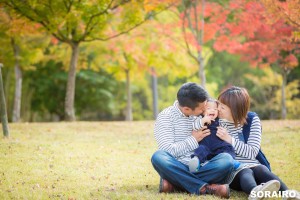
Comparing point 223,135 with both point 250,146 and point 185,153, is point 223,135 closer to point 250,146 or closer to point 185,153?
point 250,146

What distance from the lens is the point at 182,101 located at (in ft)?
16.0

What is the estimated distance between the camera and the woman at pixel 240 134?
15.5 feet

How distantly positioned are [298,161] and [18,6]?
324 inches

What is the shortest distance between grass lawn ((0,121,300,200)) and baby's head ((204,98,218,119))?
93cm

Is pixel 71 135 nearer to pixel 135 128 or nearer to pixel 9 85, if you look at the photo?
pixel 135 128

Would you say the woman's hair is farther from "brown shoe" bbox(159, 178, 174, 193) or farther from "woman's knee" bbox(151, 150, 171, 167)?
"brown shoe" bbox(159, 178, 174, 193)

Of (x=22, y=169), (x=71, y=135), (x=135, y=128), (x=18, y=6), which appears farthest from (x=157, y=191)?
(x=18, y=6)

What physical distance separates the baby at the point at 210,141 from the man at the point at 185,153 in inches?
2.9

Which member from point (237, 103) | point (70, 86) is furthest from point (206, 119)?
point (70, 86)

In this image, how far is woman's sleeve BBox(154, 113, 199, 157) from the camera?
4.83 m

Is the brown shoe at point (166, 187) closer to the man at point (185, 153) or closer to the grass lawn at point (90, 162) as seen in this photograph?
the man at point (185, 153)

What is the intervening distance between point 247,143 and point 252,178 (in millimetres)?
545

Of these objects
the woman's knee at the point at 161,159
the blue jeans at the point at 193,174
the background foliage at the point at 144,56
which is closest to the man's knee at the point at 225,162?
the blue jeans at the point at 193,174

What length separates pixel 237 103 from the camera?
4.87 metres
